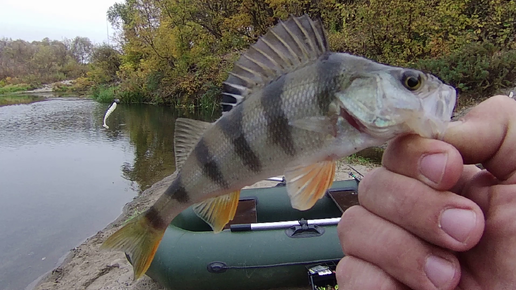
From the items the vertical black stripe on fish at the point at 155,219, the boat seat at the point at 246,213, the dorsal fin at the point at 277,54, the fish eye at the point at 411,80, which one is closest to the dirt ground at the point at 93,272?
the boat seat at the point at 246,213

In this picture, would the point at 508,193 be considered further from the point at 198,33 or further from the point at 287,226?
the point at 198,33

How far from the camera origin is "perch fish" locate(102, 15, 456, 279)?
1.07 m

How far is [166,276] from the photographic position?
3617mm

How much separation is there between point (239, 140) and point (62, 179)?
31.4 feet

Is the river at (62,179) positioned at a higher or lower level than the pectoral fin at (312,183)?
lower

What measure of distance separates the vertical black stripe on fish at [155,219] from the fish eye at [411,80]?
119 centimetres

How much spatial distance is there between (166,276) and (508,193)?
3336 millimetres

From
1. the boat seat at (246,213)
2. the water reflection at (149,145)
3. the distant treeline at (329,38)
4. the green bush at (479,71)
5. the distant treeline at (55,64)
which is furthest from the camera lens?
the distant treeline at (55,64)

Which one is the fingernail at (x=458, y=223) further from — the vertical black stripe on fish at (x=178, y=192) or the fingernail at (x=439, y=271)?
the vertical black stripe on fish at (x=178, y=192)

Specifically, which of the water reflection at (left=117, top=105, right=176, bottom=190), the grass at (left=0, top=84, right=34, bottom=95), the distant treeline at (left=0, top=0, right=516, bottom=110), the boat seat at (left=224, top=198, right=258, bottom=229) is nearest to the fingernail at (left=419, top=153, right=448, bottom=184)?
the distant treeline at (left=0, top=0, right=516, bottom=110)

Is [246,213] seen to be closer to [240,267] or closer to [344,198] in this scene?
[240,267]

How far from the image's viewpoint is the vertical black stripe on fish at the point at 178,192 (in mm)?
1506

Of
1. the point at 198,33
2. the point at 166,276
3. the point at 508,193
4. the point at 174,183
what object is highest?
the point at 198,33

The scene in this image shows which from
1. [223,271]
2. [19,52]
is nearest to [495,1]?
[223,271]
